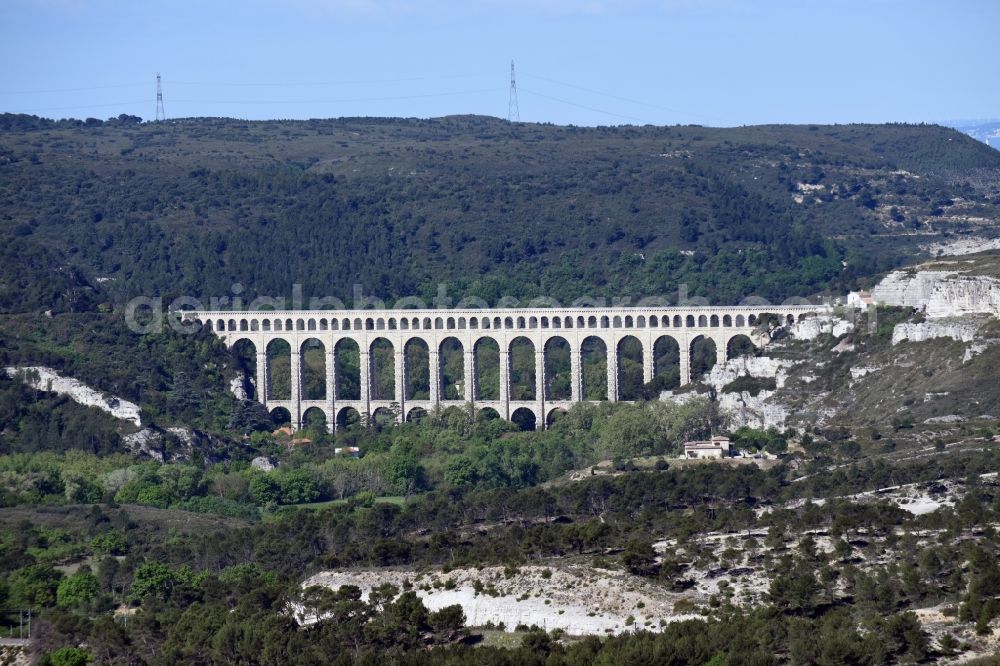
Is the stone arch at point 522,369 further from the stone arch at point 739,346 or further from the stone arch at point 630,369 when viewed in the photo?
the stone arch at point 739,346

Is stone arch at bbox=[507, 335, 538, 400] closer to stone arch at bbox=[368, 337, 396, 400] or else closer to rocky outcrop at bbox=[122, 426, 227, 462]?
stone arch at bbox=[368, 337, 396, 400]

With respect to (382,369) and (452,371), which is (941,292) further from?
(382,369)

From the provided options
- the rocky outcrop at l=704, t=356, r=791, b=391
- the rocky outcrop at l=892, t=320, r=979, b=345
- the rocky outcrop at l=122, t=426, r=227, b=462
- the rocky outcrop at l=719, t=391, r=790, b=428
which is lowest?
the rocky outcrop at l=122, t=426, r=227, b=462

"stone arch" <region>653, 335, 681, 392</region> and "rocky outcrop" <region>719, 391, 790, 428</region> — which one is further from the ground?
"stone arch" <region>653, 335, 681, 392</region>

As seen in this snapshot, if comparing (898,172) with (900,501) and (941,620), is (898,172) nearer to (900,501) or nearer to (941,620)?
(900,501)

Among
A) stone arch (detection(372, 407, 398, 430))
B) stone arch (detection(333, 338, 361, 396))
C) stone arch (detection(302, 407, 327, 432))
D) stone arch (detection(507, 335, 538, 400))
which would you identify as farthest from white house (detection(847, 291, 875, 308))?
stone arch (detection(302, 407, 327, 432))

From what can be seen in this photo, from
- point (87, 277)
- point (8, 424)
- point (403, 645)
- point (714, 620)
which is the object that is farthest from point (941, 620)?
point (87, 277)

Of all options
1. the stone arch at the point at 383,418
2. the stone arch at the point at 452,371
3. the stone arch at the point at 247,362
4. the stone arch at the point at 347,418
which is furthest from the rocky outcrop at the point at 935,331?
the stone arch at the point at 247,362
